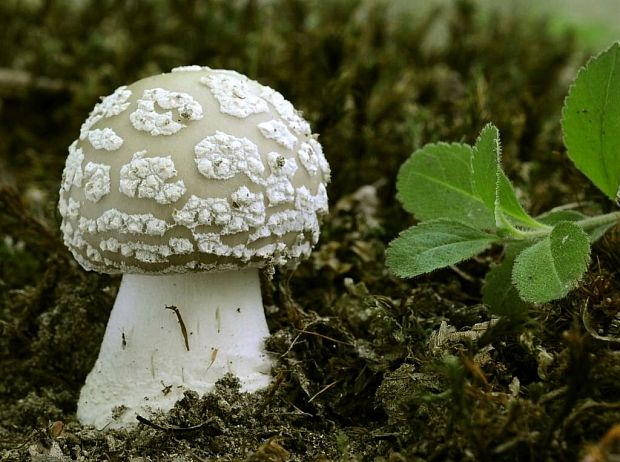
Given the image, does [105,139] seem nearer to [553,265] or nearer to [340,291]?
[340,291]

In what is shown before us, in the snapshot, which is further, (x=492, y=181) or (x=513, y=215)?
(x=513, y=215)

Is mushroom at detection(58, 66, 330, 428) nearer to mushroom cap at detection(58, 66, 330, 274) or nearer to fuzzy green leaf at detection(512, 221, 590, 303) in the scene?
mushroom cap at detection(58, 66, 330, 274)

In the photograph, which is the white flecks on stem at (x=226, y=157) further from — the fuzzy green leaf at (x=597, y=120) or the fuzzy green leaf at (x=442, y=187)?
the fuzzy green leaf at (x=597, y=120)

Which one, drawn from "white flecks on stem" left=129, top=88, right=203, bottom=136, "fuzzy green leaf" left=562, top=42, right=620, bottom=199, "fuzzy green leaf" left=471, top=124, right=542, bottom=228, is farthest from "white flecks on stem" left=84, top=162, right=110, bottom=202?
"fuzzy green leaf" left=562, top=42, right=620, bottom=199

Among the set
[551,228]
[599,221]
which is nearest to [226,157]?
[551,228]

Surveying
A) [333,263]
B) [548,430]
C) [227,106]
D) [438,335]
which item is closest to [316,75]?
[333,263]

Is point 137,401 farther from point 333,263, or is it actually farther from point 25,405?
point 333,263

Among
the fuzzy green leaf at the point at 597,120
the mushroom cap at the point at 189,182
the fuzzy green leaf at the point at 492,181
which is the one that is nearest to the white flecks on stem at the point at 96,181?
the mushroom cap at the point at 189,182
